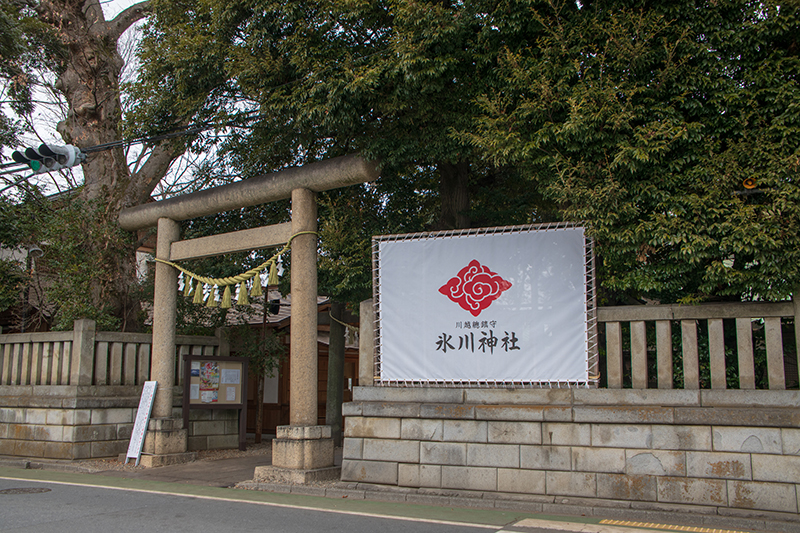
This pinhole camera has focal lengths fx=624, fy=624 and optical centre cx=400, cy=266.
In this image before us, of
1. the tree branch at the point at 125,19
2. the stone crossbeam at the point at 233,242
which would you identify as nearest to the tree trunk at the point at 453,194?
the stone crossbeam at the point at 233,242

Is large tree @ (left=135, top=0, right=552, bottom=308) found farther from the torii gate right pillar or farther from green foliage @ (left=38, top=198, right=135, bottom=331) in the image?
green foliage @ (left=38, top=198, right=135, bottom=331)

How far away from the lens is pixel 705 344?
8.27 metres

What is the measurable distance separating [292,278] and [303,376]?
1.58 m

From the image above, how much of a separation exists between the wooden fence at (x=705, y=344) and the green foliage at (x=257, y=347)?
8724 mm

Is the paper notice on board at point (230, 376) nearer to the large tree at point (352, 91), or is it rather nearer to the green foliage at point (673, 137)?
the large tree at point (352, 91)

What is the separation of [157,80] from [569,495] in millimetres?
9980

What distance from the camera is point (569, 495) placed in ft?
25.0

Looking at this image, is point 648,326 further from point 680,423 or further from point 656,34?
point 656,34

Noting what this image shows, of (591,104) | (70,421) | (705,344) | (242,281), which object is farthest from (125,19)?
(705,344)

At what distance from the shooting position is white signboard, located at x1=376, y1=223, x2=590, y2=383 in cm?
817

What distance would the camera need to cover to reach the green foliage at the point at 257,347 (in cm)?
1487

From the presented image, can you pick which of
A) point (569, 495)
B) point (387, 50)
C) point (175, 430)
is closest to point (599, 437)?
point (569, 495)

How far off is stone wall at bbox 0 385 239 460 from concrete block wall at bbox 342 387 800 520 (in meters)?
5.49

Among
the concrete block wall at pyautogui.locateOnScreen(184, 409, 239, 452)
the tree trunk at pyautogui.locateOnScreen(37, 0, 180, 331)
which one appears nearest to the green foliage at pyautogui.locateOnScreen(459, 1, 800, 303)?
the concrete block wall at pyautogui.locateOnScreen(184, 409, 239, 452)
